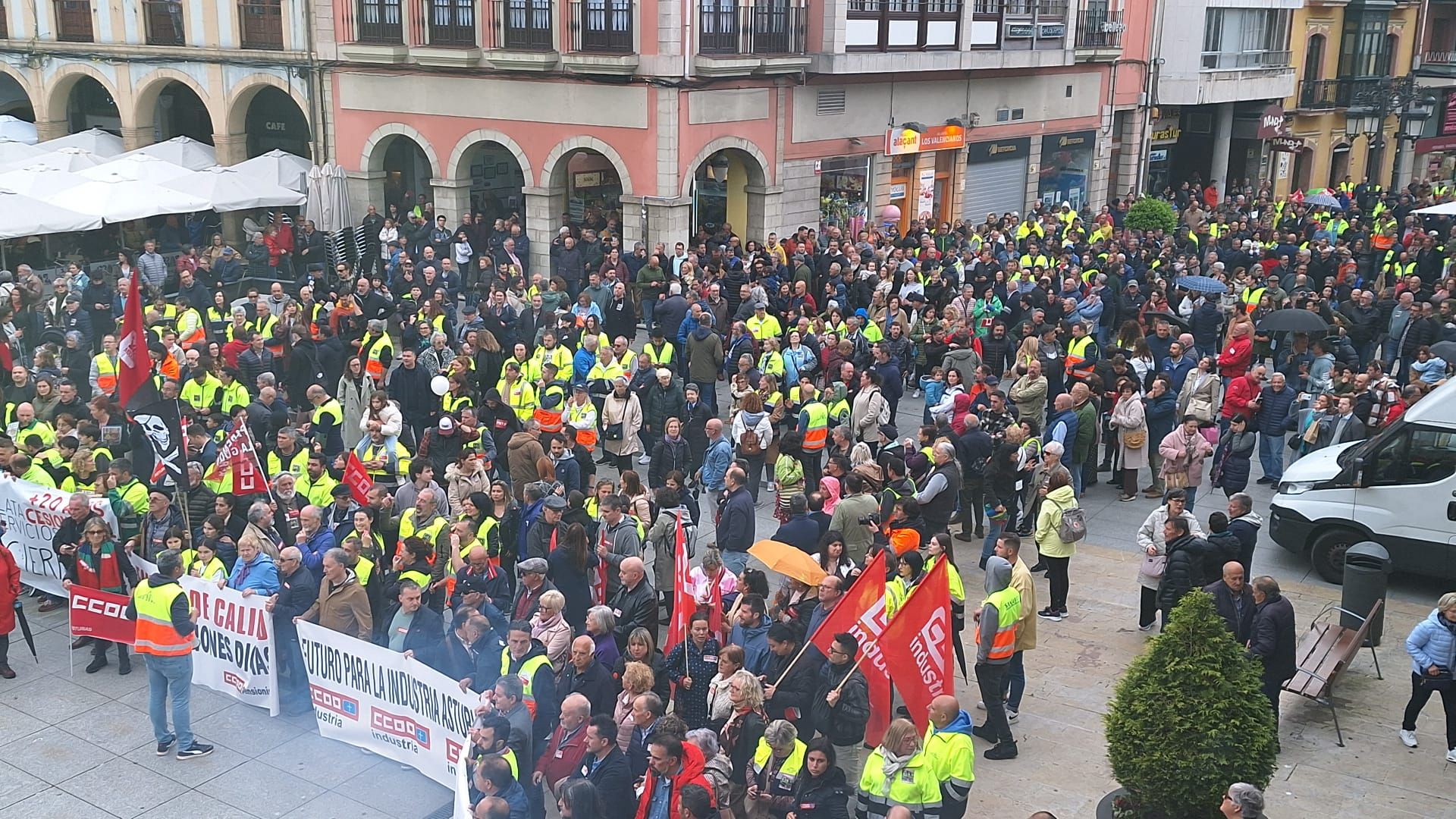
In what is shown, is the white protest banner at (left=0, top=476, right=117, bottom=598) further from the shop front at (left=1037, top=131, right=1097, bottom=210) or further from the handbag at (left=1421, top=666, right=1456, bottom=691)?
the shop front at (left=1037, top=131, right=1097, bottom=210)

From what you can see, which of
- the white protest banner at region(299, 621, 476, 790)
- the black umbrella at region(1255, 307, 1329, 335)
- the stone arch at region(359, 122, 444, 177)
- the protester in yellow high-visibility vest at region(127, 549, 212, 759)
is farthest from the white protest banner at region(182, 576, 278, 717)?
the stone arch at region(359, 122, 444, 177)

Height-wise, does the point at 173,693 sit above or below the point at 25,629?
above

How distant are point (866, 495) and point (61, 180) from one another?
19779 millimetres

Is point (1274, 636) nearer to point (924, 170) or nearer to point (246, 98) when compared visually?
point (924, 170)

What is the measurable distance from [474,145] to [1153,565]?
20.8 meters

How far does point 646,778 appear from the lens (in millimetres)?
8664

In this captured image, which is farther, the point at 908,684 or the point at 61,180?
the point at 61,180

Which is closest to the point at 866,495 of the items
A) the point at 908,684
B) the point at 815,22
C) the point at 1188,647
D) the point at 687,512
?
the point at 687,512

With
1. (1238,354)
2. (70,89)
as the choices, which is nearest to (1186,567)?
(1238,354)

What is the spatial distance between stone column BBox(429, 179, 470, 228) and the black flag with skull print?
15.8 m

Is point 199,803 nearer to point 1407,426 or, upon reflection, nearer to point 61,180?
point 1407,426

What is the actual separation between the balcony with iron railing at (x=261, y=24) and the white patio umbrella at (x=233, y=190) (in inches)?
213

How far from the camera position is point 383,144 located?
31.6m

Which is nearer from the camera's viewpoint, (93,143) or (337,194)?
(337,194)
